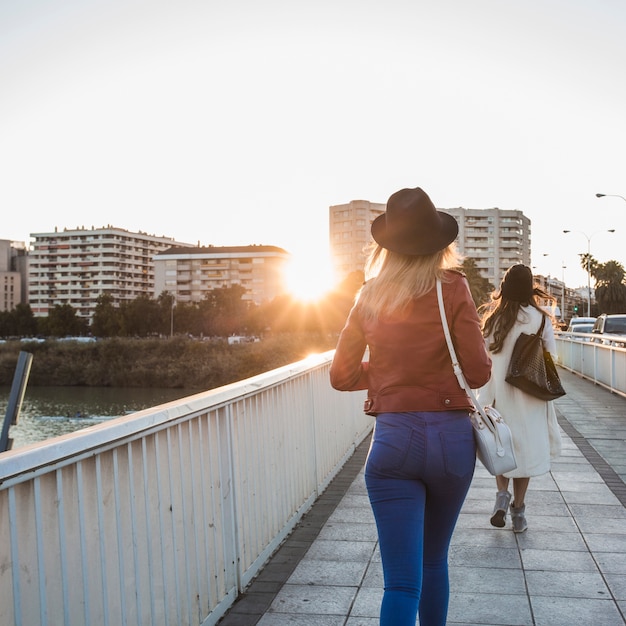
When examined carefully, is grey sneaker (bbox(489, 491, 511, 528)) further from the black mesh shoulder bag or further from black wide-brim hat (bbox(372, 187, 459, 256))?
black wide-brim hat (bbox(372, 187, 459, 256))

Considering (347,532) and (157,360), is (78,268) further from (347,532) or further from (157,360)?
(347,532)

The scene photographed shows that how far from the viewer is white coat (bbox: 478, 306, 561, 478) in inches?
199

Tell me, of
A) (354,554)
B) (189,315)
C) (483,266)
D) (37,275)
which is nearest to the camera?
(354,554)

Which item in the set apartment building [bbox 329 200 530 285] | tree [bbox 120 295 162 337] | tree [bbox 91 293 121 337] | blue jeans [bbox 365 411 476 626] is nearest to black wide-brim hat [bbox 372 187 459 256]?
blue jeans [bbox 365 411 476 626]

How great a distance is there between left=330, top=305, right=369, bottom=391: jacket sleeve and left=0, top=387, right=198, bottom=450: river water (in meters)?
45.2

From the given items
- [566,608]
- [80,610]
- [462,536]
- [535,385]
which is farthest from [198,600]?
[535,385]

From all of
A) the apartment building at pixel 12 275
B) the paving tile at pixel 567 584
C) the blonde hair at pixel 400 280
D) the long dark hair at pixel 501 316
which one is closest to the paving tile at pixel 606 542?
the paving tile at pixel 567 584

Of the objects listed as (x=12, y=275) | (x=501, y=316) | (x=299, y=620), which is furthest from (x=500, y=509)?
(x=12, y=275)

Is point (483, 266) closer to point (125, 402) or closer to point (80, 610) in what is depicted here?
point (125, 402)

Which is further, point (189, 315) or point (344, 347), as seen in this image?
point (189, 315)

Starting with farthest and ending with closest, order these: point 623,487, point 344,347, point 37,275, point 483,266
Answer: point 37,275
point 483,266
point 623,487
point 344,347

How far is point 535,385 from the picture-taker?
16.5 feet

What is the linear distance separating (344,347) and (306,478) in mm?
3280

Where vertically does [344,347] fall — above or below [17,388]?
above
